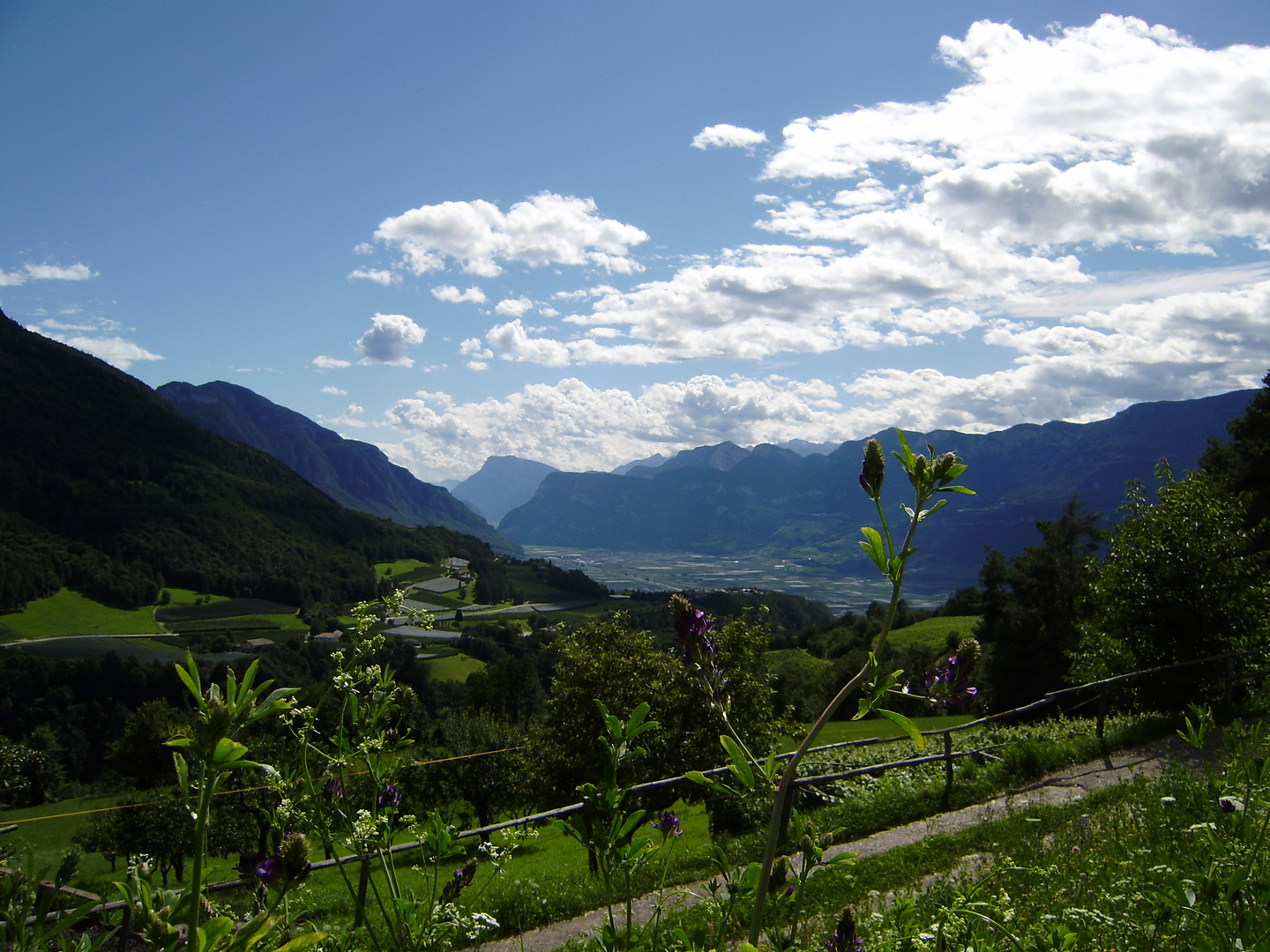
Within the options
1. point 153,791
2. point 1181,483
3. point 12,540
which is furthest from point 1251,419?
point 12,540

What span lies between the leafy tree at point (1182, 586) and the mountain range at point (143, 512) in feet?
404

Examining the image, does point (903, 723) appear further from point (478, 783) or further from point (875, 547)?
point (478, 783)

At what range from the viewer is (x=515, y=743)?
85.8 feet

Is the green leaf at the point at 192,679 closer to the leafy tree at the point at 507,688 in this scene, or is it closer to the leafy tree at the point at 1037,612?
the leafy tree at the point at 1037,612

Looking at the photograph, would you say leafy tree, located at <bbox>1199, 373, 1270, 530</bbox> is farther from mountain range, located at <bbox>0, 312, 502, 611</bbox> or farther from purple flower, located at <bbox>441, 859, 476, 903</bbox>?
mountain range, located at <bbox>0, 312, 502, 611</bbox>

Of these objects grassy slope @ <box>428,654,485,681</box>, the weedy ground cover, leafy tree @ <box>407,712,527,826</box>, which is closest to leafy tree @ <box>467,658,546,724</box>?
leafy tree @ <box>407,712,527,826</box>

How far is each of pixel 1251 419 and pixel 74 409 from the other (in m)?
206

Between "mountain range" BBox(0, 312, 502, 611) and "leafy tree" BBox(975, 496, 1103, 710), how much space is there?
4112 inches

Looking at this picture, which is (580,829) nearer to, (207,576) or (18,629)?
(18,629)

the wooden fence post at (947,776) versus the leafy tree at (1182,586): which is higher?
the leafy tree at (1182,586)

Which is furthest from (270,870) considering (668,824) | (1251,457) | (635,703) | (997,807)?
(1251,457)

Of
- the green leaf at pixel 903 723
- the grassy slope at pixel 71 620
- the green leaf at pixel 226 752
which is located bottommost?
the grassy slope at pixel 71 620

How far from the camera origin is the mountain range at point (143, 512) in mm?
126812

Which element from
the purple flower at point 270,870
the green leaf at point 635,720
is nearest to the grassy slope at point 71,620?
the purple flower at point 270,870
